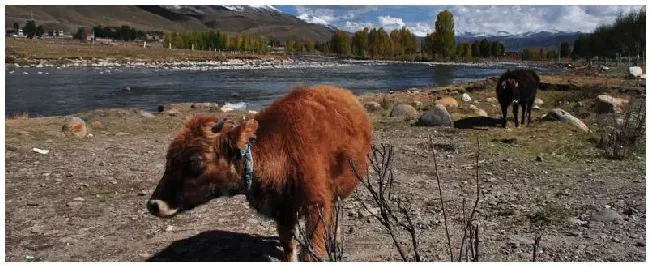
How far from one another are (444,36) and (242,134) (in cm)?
10454

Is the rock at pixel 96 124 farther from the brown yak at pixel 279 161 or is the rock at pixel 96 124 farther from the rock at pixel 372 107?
the brown yak at pixel 279 161

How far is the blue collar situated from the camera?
4.21 meters

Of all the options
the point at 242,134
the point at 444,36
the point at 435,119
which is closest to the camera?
the point at 242,134

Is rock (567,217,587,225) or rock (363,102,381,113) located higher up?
rock (363,102,381,113)

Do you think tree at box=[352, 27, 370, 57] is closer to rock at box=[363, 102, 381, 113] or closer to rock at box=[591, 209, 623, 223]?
rock at box=[363, 102, 381, 113]

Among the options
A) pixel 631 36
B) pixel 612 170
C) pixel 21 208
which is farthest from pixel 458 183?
pixel 631 36

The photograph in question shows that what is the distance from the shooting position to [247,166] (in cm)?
422

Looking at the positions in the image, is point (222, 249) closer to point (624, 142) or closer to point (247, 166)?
point (247, 166)

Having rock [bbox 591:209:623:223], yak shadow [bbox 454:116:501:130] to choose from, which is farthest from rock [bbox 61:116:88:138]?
rock [bbox 591:209:623:223]

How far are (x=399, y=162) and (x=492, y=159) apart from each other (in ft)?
5.68

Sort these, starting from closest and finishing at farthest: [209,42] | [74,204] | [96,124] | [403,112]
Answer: [74,204] < [96,124] < [403,112] < [209,42]

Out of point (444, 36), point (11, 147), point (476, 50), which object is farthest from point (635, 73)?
point (476, 50)

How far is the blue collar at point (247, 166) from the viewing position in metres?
4.21

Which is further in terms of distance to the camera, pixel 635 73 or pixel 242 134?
pixel 635 73
